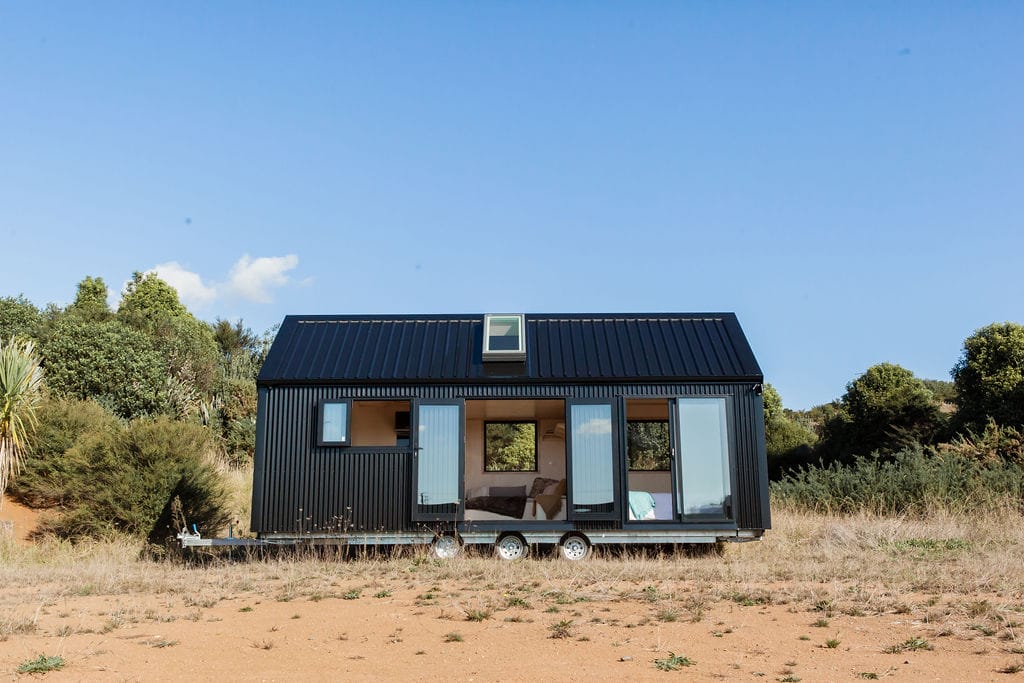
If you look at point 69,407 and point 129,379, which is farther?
point 129,379

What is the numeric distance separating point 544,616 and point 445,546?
4.22 m

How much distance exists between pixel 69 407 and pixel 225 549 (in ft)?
17.0

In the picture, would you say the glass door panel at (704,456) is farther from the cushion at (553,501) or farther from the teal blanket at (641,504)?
the cushion at (553,501)

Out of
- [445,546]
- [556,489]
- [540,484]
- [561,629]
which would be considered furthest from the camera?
[540,484]

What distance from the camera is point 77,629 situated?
7.09m

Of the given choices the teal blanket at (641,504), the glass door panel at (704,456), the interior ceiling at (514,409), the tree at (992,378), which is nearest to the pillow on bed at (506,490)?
the interior ceiling at (514,409)

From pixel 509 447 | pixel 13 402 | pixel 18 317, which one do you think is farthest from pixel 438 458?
pixel 18 317

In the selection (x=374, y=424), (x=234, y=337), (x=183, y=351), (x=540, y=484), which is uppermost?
(x=234, y=337)

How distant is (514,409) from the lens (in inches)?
561

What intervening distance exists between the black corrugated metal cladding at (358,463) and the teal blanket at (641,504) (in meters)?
1.19

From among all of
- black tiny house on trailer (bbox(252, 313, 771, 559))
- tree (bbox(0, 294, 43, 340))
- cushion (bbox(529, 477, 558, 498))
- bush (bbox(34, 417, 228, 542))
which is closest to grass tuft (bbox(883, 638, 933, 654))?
black tiny house on trailer (bbox(252, 313, 771, 559))

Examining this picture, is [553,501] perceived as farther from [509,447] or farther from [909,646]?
[909,646]

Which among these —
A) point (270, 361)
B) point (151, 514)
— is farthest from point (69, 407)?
point (270, 361)

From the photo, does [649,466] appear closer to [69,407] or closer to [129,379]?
[69,407]
